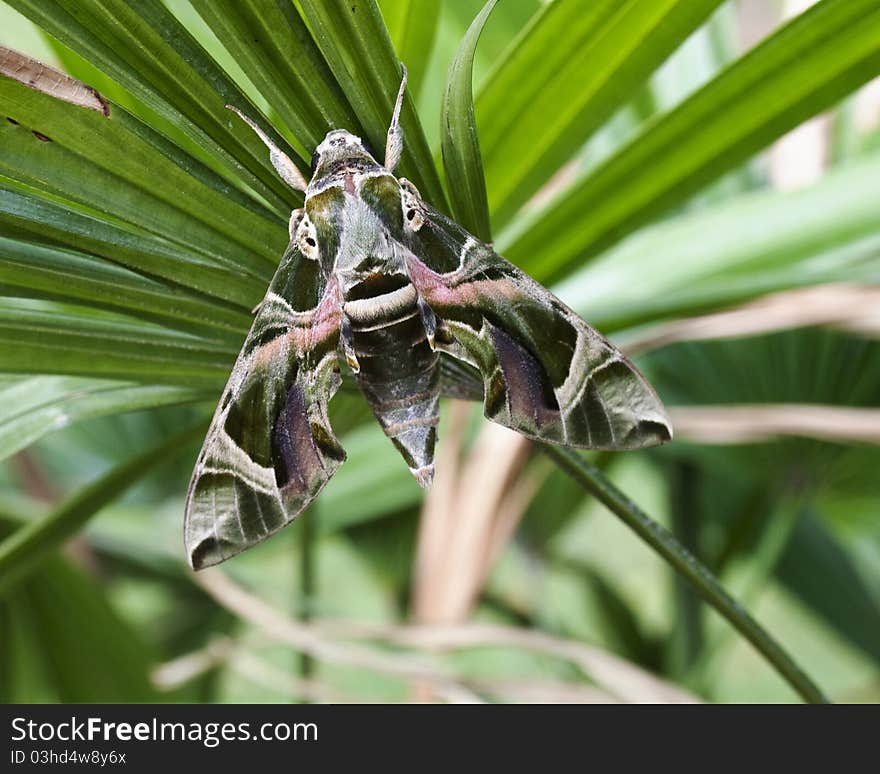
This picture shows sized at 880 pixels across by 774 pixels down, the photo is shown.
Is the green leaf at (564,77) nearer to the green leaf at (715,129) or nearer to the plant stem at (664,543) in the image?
the green leaf at (715,129)

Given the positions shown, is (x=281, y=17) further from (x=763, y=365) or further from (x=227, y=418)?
(x=763, y=365)

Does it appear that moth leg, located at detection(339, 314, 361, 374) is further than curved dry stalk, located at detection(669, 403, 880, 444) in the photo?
No

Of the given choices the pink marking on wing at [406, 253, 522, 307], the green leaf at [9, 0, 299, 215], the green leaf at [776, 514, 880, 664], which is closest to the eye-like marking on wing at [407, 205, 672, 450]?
the pink marking on wing at [406, 253, 522, 307]

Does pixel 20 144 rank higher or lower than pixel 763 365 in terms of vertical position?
lower

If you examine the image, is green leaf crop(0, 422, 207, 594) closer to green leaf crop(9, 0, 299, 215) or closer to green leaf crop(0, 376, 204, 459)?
green leaf crop(0, 376, 204, 459)

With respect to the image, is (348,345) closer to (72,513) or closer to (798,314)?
(72,513)

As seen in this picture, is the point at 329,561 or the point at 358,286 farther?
the point at 329,561

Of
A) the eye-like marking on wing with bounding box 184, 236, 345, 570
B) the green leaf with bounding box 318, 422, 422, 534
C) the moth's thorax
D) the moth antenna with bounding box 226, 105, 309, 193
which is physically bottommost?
the eye-like marking on wing with bounding box 184, 236, 345, 570
